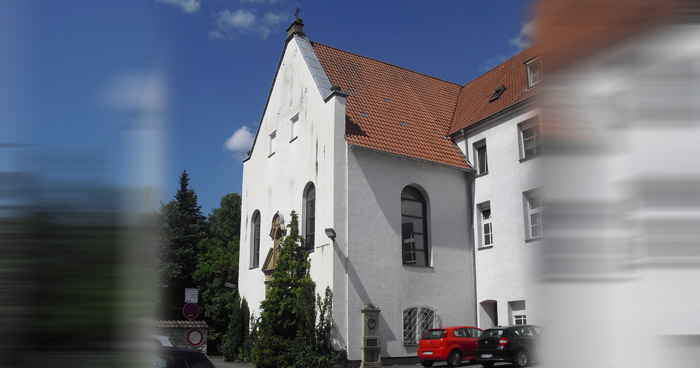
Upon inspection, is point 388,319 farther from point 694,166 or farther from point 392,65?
point 694,166

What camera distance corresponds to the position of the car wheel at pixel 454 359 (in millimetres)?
17969

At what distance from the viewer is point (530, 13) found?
169 centimetres

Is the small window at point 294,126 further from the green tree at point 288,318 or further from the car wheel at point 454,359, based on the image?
the car wheel at point 454,359

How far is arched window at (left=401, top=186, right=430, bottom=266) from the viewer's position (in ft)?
67.4

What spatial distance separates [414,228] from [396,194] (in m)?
1.52

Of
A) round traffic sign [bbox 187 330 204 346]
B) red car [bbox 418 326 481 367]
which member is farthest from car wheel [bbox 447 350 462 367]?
round traffic sign [bbox 187 330 204 346]

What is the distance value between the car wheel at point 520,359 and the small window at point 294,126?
11591 mm

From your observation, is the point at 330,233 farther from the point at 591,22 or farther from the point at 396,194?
the point at 591,22

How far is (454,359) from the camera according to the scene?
711 inches

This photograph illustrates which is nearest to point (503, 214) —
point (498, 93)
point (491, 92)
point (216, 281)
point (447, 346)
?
point (447, 346)

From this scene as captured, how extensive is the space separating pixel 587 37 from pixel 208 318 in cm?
4243

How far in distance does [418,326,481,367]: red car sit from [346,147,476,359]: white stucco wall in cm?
115

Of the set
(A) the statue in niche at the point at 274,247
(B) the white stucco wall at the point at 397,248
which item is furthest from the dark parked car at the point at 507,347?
(A) the statue in niche at the point at 274,247

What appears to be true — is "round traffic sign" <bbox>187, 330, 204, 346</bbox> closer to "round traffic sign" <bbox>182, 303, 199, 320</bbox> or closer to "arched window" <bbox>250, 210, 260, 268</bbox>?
"round traffic sign" <bbox>182, 303, 199, 320</bbox>
